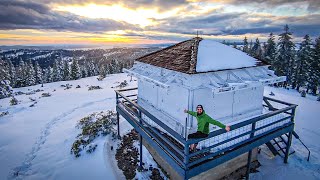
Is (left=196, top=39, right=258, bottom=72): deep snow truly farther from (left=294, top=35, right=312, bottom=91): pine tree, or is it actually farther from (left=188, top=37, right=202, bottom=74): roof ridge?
(left=294, top=35, right=312, bottom=91): pine tree

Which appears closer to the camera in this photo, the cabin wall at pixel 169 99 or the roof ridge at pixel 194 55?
the roof ridge at pixel 194 55

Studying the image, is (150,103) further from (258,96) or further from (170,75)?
(258,96)

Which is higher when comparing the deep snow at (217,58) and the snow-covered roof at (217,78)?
the deep snow at (217,58)

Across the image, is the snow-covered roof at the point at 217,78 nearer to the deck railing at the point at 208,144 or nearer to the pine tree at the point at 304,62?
the deck railing at the point at 208,144

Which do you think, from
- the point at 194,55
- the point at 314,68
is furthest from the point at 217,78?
the point at 314,68

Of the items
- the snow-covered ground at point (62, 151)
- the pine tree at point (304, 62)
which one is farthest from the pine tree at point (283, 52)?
the snow-covered ground at point (62, 151)

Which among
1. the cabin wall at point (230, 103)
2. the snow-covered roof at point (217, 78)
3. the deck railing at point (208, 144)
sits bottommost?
the deck railing at point (208, 144)

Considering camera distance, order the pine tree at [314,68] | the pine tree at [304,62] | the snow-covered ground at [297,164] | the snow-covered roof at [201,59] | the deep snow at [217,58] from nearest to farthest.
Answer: the snow-covered roof at [201,59] → the deep snow at [217,58] → the snow-covered ground at [297,164] → the pine tree at [314,68] → the pine tree at [304,62]

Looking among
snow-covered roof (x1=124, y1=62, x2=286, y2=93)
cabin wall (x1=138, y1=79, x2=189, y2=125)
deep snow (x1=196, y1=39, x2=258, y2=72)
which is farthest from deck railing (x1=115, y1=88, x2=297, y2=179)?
deep snow (x1=196, y1=39, x2=258, y2=72)

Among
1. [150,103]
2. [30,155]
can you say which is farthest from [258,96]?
[30,155]
